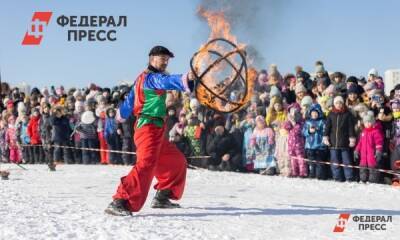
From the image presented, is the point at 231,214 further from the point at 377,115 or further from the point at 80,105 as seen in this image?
the point at 80,105

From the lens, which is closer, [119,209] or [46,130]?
[119,209]

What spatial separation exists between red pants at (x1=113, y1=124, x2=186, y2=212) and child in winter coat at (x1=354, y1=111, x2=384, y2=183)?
5.11 metres

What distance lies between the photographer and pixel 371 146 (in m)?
11.3

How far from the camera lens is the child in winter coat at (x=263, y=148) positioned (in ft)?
43.4

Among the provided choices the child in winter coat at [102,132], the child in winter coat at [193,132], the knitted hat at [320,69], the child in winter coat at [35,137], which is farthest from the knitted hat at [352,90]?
the child in winter coat at [35,137]

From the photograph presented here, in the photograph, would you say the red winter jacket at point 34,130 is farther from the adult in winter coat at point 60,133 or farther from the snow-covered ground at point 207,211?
the snow-covered ground at point 207,211

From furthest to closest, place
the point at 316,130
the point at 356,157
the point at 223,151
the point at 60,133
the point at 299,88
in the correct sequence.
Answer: the point at 60,133 < the point at 223,151 < the point at 299,88 < the point at 316,130 < the point at 356,157

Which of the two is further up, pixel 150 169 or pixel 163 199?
pixel 150 169

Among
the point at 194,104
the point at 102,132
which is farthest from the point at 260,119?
the point at 102,132

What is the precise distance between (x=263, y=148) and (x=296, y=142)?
3.22 ft

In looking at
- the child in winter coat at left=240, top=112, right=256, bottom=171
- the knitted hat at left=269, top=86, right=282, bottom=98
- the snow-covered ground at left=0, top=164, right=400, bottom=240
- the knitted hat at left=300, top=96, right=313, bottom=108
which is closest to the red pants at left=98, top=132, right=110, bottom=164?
the child in winter coat at left=240, top=112, right=256, bottom=171

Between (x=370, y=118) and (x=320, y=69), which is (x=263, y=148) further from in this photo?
(x=370, y=118)

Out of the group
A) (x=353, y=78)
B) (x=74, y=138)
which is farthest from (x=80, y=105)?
(x=353, y=78)

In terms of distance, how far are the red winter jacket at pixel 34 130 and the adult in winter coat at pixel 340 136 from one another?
30.8ft
